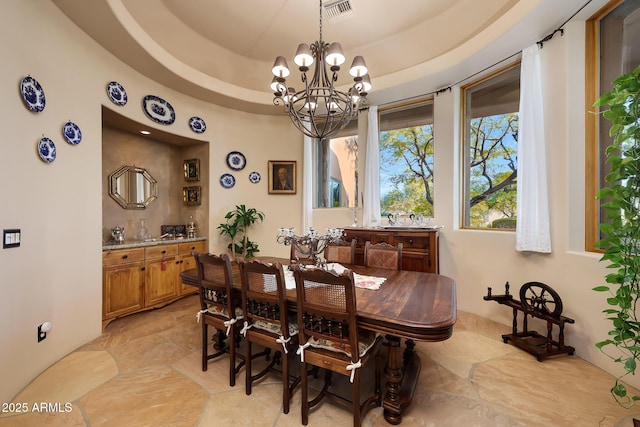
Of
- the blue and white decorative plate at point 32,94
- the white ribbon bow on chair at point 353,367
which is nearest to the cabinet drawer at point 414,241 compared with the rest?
the white ribbon bow on chair at point 353,367

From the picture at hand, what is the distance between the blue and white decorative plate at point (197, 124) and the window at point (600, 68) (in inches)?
177

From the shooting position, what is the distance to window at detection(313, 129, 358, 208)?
4.26 meters

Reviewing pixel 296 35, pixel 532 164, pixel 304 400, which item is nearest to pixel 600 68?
pixel 532 164

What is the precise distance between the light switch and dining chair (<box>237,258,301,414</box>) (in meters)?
1.53

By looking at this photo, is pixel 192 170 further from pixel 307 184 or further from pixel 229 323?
pixel 229 323

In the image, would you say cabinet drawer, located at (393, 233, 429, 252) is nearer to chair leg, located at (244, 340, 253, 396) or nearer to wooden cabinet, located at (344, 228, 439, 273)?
wooden cabinet, located at (344, 228, 439, 273)

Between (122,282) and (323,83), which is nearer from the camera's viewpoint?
(323,83)

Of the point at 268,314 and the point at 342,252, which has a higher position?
the point at 342,252

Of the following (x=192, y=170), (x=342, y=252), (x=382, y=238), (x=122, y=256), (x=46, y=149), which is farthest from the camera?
(x=192, y=170)

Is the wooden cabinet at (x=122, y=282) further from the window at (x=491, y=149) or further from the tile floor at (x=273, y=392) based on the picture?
the window at (x=491, y=149)

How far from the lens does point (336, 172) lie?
4418 mm

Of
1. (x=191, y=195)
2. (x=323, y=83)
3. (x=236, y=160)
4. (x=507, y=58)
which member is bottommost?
(x=191, y=195)

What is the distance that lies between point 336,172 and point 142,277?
319 cm

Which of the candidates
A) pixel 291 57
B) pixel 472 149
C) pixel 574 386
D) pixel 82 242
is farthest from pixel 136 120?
pixel 574 386
